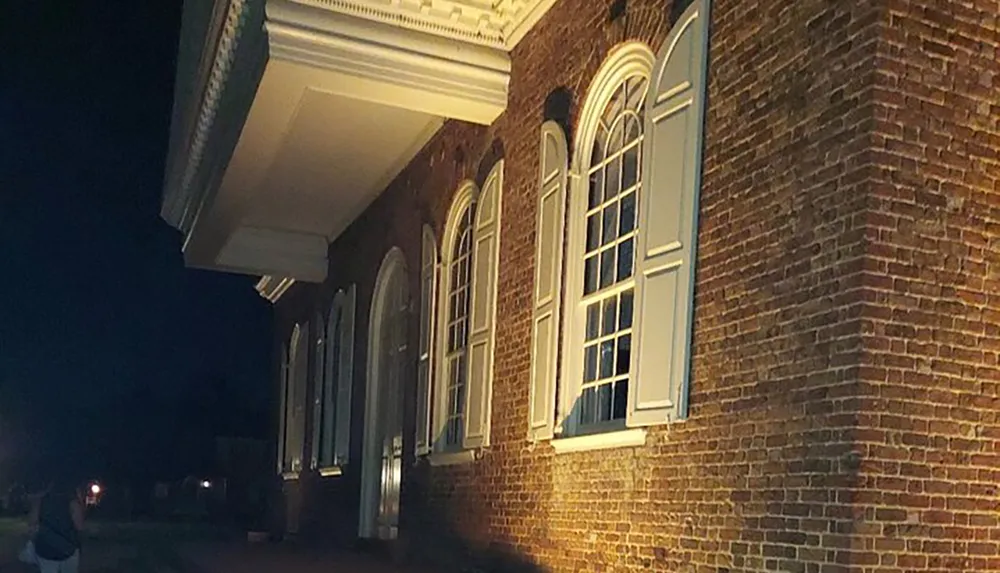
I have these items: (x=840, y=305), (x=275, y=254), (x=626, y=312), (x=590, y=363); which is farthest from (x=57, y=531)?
(x=275, y=254)

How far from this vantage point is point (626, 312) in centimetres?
877

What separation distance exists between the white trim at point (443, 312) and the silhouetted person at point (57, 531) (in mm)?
4027

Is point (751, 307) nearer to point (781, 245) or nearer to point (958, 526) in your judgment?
point (781, 245)

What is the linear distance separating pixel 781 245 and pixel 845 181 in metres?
0.63

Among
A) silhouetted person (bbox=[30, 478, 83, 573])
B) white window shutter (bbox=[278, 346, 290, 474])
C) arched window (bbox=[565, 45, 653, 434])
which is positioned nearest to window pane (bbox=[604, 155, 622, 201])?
arched window (bbox=[565, 45, 653, 434])

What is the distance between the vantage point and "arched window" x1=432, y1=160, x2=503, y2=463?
11.5 metres

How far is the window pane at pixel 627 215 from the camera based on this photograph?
8.88m

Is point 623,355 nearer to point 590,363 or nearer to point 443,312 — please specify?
point 590,363

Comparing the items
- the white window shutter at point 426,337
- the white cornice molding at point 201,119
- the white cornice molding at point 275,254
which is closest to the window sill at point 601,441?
the white window shutter at point 426,337

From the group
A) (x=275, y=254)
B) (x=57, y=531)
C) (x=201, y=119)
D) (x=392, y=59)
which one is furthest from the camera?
(x=275, y=254)

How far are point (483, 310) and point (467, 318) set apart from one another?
0.76 m

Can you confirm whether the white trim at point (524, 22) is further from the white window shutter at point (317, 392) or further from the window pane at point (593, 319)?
the white window shutter at point (317, 392)

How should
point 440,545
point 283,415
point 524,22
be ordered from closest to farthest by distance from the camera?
1. point 524,22
2. point 440,545
3. point 283,415

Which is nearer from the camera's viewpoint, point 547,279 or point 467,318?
point 547,279
